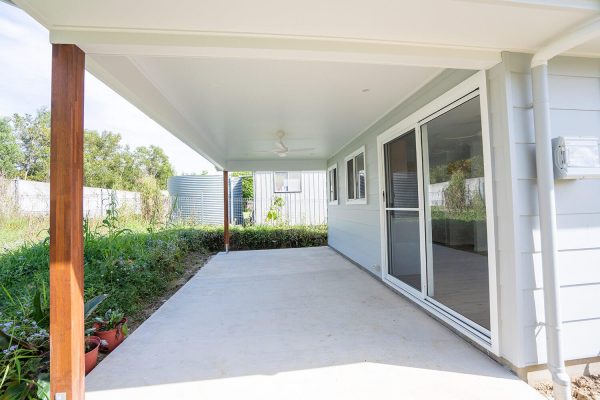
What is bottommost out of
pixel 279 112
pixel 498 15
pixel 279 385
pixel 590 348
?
pixel 279 385

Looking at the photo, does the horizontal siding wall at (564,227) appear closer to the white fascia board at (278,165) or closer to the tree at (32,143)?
the white fascia board at (278,165)

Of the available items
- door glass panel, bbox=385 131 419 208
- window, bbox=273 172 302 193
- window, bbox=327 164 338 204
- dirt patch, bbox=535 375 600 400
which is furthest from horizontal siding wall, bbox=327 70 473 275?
window, bbox=273 172 302 193

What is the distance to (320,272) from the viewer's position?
5.24 metres

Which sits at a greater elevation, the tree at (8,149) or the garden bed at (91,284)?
the tree at (8,149)

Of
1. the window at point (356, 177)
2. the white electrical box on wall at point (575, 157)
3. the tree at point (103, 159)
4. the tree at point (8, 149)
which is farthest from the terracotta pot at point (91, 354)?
the tree at point (103, 159)

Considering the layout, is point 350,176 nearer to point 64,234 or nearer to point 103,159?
point 64,234

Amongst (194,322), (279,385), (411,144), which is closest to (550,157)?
(411,144)

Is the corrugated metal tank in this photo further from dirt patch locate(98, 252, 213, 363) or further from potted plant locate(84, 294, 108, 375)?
potted plant locate(84, 294, 108, 375)

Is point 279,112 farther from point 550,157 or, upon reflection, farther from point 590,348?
point 590,348

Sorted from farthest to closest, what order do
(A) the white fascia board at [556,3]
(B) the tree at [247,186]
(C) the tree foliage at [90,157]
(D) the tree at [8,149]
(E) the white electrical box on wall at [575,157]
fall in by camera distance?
(C) the tree foliage at [90,157]
(D) the tree at [8,149]
(B) the tree at [247,186]
(E) the white electrical box on wall at [575,157]
(A) the white fascia board at [556,3]

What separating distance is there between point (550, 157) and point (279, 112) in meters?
2.97

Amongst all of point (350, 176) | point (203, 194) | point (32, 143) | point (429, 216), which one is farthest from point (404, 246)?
point (32, 143)

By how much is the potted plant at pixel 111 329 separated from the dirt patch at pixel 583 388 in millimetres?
3229

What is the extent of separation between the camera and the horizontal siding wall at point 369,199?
2971 mm
